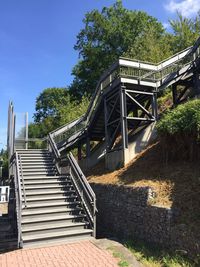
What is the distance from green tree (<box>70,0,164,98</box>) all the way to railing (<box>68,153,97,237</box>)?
2917cm

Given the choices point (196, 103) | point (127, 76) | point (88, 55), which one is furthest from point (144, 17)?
point (196, 103)

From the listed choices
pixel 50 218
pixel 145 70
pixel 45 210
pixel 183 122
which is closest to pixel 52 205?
pixel 45 210

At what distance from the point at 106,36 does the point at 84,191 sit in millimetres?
33437

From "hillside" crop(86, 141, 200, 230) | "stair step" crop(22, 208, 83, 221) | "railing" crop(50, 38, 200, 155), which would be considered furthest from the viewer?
"railing" crop(50, 38, 200, 155)

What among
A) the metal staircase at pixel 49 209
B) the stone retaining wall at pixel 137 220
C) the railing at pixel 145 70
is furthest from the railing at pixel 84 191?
the railing at pixel 145 70

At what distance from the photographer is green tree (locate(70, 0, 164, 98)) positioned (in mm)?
40125

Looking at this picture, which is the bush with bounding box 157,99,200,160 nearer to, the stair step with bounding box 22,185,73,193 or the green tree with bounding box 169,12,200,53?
the stair step with bounding box 22,185,73,193

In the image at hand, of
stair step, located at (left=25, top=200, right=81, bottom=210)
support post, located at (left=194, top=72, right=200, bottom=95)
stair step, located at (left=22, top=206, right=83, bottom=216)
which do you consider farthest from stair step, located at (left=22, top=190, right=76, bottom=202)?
support post, located at (left=194, top=72, right=200, bottom=95)

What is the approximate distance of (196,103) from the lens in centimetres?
988

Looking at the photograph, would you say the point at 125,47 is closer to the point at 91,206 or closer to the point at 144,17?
the point at 144,17

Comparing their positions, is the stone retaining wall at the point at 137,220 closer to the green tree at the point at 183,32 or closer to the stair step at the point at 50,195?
the stair step at the point at 50,195

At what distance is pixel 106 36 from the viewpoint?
40844 millimetres

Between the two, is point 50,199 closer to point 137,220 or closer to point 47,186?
point 47,186

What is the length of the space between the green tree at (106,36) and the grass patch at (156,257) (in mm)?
33286
